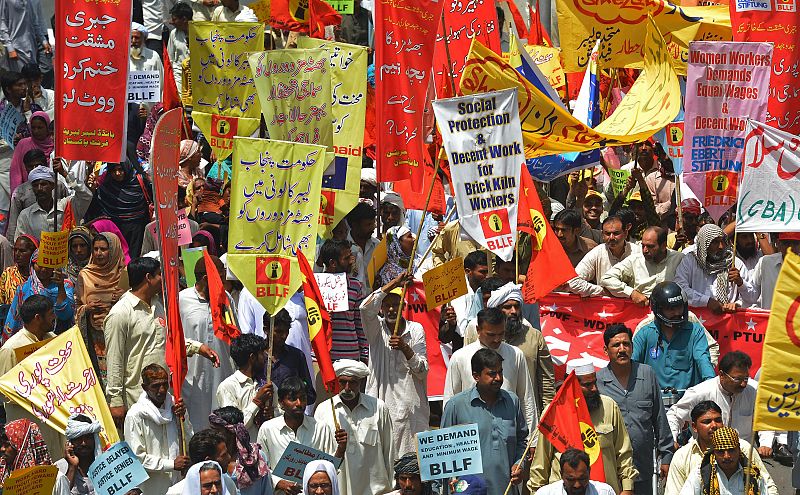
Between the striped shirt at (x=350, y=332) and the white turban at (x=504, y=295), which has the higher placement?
the white turban at (x=504, y=295)

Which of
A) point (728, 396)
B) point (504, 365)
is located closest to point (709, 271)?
point (728, 396)

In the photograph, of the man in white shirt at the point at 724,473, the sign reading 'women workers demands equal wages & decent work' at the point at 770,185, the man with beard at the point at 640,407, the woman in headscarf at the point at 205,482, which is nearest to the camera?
the woman in headscarf at the point at 205,482

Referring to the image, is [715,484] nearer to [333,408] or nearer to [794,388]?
[794,388]

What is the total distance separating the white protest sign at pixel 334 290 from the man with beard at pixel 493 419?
1.87 meters

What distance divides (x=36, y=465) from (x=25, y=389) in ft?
2.87

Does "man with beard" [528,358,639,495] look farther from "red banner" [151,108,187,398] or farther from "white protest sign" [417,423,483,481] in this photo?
"red banner" [151,108,187,398]

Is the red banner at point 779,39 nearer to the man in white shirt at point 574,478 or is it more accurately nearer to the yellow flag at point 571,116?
the yellow flag at point 571,116

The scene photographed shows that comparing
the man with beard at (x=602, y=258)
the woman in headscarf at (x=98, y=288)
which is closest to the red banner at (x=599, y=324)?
the man with beard at (x=602, y=258)

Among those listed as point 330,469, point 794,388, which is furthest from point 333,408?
point 794,388

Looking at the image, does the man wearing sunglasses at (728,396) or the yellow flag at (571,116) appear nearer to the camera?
the man wearing sunglasses at (728,396)

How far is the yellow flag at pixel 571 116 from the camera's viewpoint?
14.2 metres

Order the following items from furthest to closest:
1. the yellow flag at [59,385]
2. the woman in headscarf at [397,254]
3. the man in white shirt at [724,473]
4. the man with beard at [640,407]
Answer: the woman in headscarf at [397,254] → the man with beard at [640,407] → the yellow flag at [59,385] → the man in white shirt at [724,473]

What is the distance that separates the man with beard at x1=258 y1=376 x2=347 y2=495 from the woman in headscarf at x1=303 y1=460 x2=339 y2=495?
0.64m

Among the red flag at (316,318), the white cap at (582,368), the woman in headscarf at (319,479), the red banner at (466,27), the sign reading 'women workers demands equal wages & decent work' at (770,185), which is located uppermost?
the red banner at (466,27)
